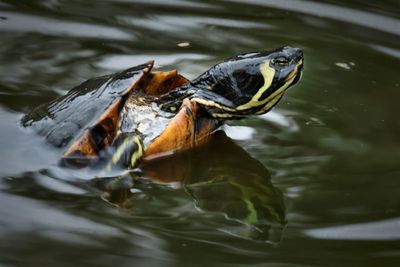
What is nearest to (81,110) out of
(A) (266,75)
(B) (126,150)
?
(B) (126,150)

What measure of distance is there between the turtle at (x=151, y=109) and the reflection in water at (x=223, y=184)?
74 millimetres

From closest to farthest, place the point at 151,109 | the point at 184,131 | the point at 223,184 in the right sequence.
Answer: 1. the point at 223,184
2. the point at 184,131
3. the point at 151,109

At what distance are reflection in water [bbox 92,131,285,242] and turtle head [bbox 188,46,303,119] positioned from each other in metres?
0.13

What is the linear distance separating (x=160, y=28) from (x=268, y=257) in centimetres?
194

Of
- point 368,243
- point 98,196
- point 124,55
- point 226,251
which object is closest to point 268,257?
point 226,251

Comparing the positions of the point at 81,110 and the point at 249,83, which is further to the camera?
the point at 249,83

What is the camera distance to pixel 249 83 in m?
2.70

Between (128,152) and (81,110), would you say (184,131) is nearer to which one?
(128,152)

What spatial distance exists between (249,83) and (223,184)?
0.43 meters

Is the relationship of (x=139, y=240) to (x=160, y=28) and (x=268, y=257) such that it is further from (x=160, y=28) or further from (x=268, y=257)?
(x=160, y=28)

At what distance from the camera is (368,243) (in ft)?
6.68

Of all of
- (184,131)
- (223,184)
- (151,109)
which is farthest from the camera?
(151,109)

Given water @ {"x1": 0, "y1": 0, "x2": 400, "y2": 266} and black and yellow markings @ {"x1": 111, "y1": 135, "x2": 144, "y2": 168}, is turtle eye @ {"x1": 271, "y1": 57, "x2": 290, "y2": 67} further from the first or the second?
black and yellow markings @ {"x1": 111, "y1": 135, "x2": 144, "y2": 168}

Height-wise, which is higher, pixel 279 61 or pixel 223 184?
pixel 279 61
